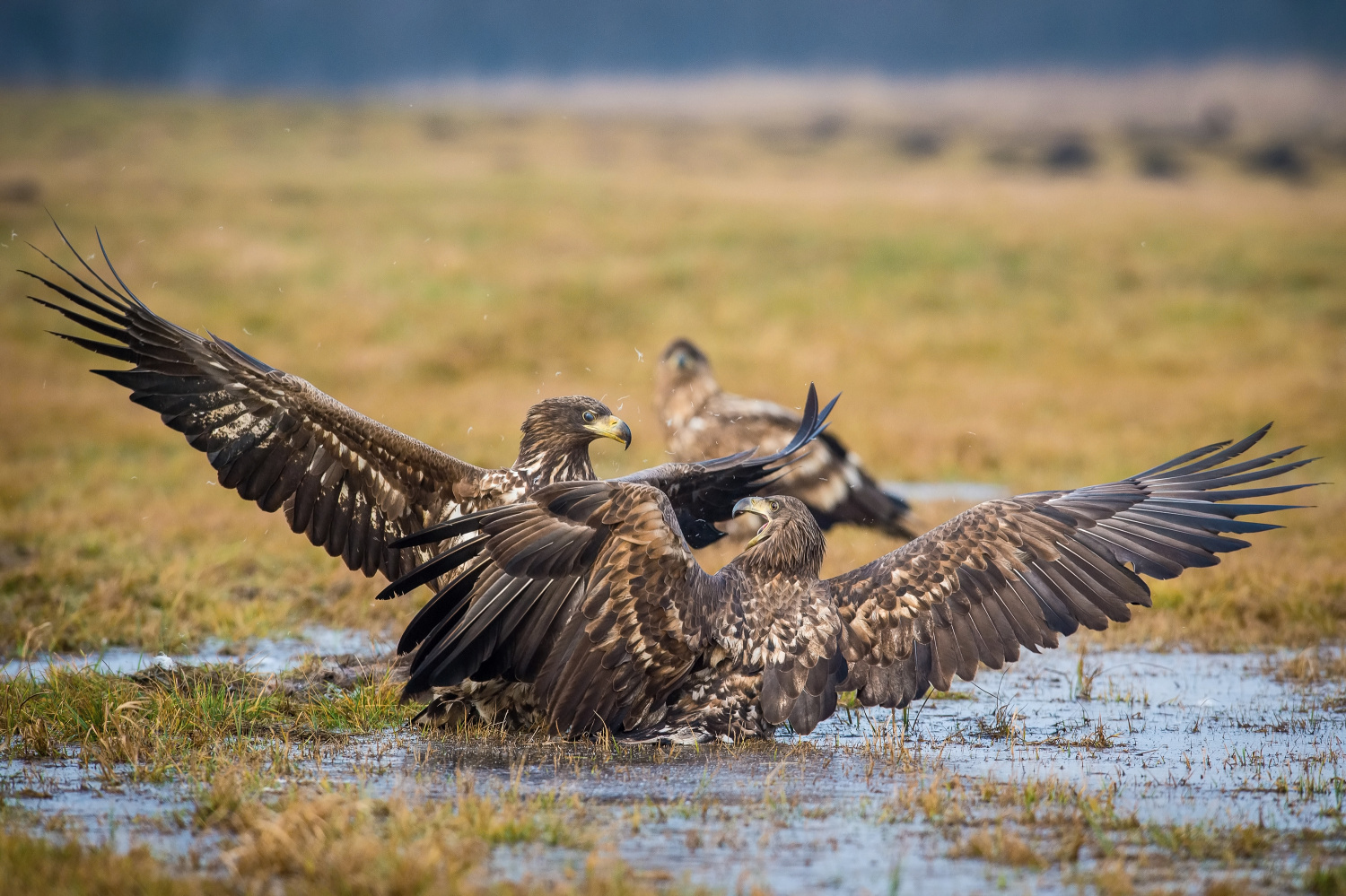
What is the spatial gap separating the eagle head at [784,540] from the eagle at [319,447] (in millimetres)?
620

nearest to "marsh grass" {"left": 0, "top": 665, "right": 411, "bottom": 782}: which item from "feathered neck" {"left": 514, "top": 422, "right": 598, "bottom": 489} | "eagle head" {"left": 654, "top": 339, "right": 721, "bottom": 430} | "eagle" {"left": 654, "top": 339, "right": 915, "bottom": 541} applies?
"feathered neck" {"left": 514, "top": 422, "right": 598, "bottom": 489}

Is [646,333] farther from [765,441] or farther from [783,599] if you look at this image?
[783,599]

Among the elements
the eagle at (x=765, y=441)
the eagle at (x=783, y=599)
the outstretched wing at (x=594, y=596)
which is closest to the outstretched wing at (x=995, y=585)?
the eagle at (x=783, y=599)

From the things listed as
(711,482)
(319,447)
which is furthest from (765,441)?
(319,447)

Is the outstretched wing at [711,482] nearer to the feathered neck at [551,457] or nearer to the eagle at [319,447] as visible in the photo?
the eagle at [319,447]

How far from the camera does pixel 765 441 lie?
33.9 feet

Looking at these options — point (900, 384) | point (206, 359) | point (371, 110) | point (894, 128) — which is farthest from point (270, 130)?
point (206, 359)

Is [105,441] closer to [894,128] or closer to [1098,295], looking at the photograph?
[1098,295]

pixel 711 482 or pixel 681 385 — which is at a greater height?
pixel 681 385

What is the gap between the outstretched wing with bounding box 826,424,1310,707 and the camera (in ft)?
19.6

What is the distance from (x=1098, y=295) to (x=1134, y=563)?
70.2 feet

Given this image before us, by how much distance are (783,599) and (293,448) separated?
2.39 m

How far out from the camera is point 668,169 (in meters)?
52.9

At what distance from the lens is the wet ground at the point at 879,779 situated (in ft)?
13.6
